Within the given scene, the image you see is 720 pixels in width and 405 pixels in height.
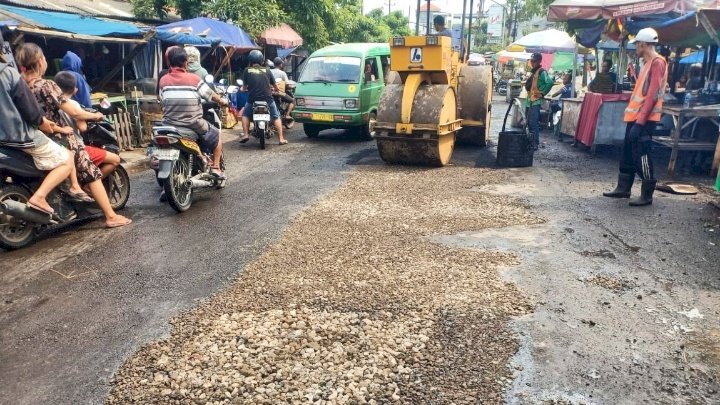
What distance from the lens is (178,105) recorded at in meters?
6.02

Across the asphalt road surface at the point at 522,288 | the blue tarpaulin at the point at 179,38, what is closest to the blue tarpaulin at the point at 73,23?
the blue tarpaulin at the point at 179,38

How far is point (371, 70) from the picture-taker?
37.9 ft

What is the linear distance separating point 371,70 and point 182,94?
20.6ft

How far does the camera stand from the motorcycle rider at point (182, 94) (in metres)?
5.93

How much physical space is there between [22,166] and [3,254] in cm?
82

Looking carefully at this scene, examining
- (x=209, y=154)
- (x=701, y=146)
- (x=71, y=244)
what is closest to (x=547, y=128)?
(x=701, y=146)

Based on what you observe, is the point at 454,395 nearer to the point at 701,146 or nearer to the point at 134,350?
the point at 134,350

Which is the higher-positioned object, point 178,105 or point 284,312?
point 178,105

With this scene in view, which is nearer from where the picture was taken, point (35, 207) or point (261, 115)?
point (35, 207)

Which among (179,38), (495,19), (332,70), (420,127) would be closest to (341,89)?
(332,70)

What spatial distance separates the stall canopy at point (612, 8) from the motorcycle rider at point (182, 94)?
717 centimetres

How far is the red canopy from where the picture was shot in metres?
17.9

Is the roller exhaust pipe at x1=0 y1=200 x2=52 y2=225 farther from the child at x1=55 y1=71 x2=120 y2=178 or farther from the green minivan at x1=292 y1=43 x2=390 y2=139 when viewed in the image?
the green minivan at x1=292 y1=43 x2=390 y2=139

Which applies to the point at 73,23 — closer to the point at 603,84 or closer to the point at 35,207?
the point at 35,207
